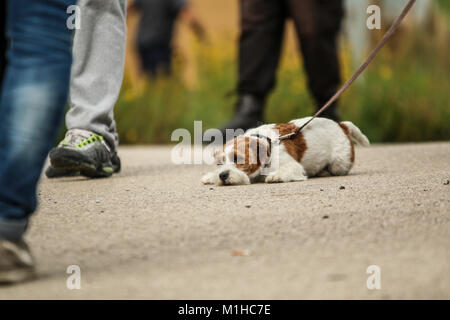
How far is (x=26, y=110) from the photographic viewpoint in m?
2.07

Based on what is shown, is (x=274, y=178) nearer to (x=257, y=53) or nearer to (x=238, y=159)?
(x=238, y=159)

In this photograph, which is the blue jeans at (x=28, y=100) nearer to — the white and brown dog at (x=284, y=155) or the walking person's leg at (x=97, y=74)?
the white and brown dog at (x=284, y=155)

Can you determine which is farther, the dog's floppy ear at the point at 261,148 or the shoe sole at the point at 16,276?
the dog's floppy ear at the point at 261,148

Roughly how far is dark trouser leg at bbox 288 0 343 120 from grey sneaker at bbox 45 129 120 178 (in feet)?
6.93

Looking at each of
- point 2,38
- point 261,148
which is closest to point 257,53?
point 261,148

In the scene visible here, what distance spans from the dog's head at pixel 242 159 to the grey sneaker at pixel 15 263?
1.73 meters

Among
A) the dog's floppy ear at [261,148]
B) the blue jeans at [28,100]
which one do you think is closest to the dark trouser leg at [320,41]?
the dog's floppy ear at [261,148]

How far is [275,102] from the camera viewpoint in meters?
8.45

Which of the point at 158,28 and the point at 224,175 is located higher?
the point at 158,28

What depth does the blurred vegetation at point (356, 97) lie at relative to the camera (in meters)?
7.72

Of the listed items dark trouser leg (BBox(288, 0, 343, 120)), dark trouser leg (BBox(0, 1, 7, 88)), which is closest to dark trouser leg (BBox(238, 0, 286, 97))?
dark trouser leg (BBox(288, 0, 343, 120))

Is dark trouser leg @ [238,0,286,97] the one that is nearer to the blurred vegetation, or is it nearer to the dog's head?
the blurred vegetation

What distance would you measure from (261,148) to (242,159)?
11cm

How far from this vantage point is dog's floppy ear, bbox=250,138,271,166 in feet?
12.3
